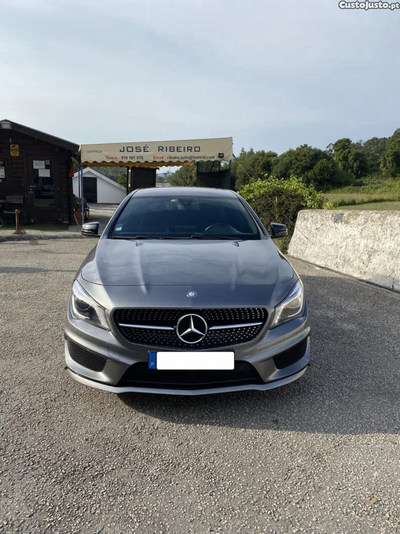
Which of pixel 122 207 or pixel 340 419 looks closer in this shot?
pixel 340 419

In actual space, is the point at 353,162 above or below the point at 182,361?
above

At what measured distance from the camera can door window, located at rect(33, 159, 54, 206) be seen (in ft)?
44.8

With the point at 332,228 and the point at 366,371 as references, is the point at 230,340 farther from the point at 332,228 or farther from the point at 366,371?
the point at 332,228

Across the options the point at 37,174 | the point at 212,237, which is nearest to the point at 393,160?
the point at 37,174

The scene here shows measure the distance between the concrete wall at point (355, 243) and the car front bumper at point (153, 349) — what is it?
156 inches

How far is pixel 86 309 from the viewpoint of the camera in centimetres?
261

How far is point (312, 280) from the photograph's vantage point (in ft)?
21.3

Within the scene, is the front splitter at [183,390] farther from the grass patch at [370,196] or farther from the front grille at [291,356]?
the grass patch at [370,196]

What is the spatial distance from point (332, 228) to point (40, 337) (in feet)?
18.2

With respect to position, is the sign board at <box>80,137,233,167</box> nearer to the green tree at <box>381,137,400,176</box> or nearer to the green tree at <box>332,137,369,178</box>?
the green tree at <box>381,137,400,176</box>

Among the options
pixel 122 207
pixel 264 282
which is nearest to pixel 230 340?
pixel 264 282

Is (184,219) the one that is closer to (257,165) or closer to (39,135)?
(39,135)

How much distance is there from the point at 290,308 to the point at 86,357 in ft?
4.46

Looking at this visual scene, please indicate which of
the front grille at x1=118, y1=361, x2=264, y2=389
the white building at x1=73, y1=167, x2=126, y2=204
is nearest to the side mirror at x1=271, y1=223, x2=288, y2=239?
the front grille at x1=118, y1=361, x2=264, y2=389
